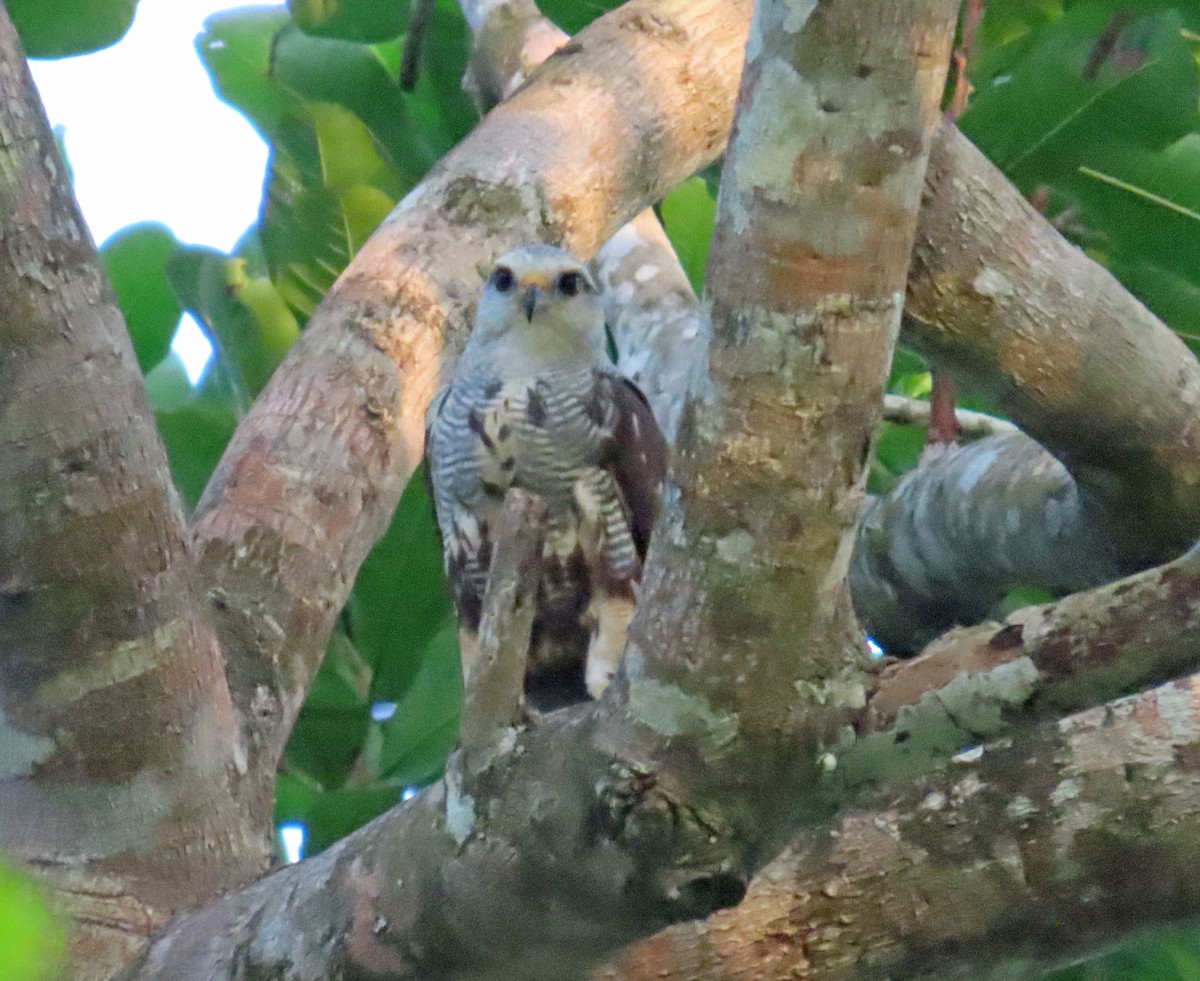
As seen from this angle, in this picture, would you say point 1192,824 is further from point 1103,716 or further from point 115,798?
point 115,798

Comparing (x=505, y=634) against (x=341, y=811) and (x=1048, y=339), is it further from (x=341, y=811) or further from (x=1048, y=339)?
(x=341, y=811)

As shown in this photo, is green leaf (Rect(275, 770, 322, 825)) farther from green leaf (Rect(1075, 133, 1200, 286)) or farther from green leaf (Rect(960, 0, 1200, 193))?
green leaf (Rect(1075, 133, 1200, 286))

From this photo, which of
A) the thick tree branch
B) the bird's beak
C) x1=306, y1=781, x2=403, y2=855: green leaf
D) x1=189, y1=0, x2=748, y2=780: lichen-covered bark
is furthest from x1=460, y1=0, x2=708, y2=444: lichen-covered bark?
the thick tree branch

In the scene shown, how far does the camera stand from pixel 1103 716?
173cm

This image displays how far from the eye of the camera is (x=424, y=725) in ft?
11.2

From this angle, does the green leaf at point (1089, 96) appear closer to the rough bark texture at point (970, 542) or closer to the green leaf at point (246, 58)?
the rough bark texture at point (970, 542)

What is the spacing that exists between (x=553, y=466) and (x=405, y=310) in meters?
0.43

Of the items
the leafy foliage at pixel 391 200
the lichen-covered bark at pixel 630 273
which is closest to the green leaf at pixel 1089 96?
the leafy foliage at pixel 391 200

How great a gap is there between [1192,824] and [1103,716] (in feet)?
0.49

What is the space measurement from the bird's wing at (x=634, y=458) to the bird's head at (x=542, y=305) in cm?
24

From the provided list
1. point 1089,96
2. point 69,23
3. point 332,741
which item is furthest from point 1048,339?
point 69,23

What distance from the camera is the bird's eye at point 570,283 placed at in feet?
10.3

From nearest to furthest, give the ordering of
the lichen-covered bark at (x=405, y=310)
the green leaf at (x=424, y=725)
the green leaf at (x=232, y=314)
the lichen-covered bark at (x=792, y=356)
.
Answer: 1. the lichen-covered bark at (x=792, y=356)
2. the lichen-covered bark at (x=405, y=310)
3. the green leaf at (x=424, y=725)
4. the green leaf at (x=232, y=314)

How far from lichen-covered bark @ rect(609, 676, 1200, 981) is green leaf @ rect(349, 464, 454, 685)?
193cm
